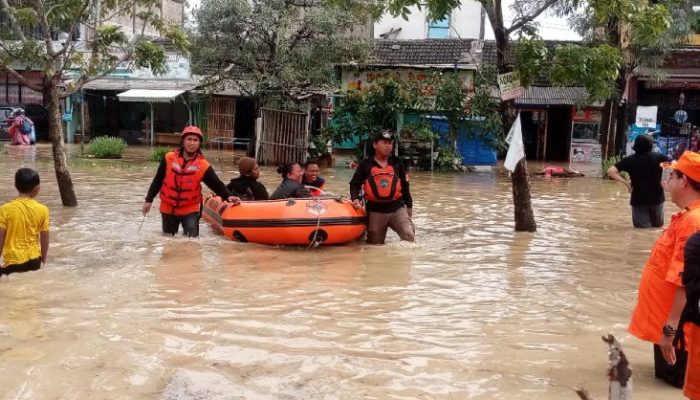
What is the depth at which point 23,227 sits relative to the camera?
595 cm

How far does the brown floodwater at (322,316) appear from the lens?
4.24 m

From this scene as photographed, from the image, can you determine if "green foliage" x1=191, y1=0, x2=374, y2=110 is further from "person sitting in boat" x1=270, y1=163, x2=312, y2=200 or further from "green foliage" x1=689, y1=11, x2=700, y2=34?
"person sitting in boat" x1=270, y1=163, x2=312, y2=200

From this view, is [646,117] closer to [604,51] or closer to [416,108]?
[416,108]

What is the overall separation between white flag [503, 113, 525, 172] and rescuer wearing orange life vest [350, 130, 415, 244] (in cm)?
141

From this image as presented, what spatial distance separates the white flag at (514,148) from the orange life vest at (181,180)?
3.66 m

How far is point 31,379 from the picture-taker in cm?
417

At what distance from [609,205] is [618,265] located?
6.17 meters

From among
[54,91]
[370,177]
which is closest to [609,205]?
[370,177]

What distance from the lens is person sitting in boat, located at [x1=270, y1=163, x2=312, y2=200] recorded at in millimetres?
8961

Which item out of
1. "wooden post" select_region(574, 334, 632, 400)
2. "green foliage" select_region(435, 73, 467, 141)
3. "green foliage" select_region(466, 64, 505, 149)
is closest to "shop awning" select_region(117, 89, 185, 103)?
"green foliage" select_region(435, 73, 467, 141)

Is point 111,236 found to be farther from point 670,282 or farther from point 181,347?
point 670,282

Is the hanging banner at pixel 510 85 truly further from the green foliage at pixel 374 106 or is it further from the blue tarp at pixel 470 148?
the blue tarp at pixel 470 148

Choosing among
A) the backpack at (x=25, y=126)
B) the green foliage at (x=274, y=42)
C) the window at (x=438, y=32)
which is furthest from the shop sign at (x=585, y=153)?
the backpack at (x=25, y=126)

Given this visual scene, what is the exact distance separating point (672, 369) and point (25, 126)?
27.0 metres
